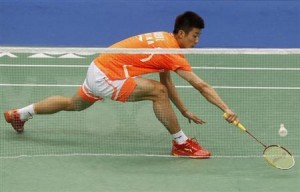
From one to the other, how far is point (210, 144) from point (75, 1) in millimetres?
6291

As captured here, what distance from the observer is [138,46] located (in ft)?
20.8

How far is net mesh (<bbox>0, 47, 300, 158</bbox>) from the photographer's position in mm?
6500

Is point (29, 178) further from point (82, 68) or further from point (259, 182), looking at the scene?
point (82, 68)

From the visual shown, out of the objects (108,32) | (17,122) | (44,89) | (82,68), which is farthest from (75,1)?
(17,122)

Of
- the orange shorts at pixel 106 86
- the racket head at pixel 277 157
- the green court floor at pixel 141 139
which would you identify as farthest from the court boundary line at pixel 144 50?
the green court floor at pixel 141 139

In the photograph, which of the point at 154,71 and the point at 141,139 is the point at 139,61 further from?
the point at 141,139

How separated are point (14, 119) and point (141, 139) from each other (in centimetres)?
122

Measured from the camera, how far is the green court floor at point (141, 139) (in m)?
5.82

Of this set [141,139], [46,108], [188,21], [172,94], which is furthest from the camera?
[141,139]

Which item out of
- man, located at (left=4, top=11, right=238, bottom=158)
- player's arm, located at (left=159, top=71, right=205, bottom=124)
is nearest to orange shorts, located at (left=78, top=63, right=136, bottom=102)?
man, located at (left=4, top=11, right=238, bottom=158)

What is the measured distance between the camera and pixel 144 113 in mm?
7289

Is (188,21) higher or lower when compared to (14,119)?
higher

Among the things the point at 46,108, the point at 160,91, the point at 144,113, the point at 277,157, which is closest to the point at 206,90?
the point at 160,91

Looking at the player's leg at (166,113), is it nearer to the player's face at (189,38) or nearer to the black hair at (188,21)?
the player's face at (189,38)
